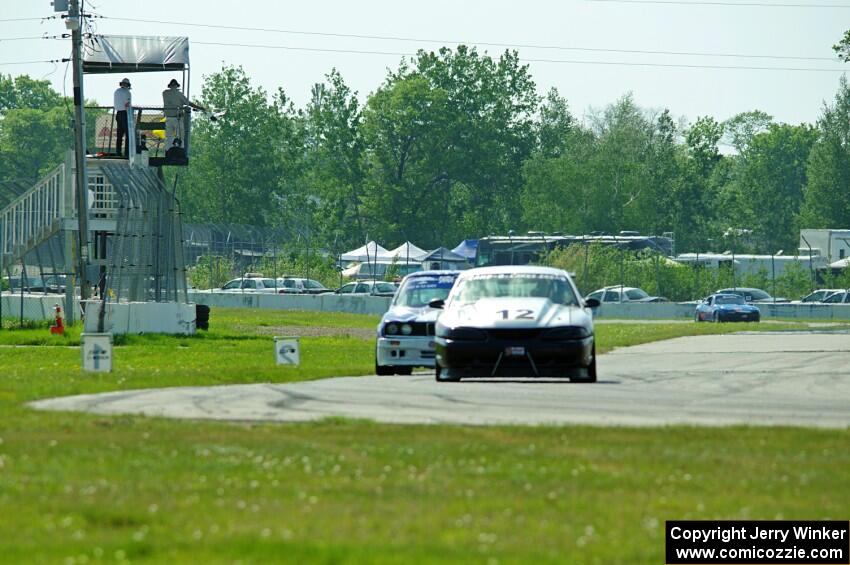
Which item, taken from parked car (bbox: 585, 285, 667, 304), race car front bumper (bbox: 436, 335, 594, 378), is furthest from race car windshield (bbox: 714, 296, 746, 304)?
race car front bumper (bbox: 436, 335, 594, 378)

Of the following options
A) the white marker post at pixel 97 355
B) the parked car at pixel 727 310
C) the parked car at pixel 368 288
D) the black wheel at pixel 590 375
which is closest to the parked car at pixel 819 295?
the parked car at pixel 727 310

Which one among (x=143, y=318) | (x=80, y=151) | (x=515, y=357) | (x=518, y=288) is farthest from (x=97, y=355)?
(x=80, y=151)

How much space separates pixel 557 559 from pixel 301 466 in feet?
12.9

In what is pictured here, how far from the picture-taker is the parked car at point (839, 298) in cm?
6506

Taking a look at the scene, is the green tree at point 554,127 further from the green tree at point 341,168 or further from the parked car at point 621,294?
the parked car at point 621,294

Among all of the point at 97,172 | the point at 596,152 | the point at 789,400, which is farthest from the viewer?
the point at 596,152

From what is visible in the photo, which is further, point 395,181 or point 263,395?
point 395,181

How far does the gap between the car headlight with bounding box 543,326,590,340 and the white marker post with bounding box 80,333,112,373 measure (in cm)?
669

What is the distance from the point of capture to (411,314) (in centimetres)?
2522

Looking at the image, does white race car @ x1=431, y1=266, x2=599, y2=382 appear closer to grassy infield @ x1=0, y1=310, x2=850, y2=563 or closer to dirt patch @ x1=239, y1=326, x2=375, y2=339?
grassy infield @ x1=0, y1=310, x2=850, y2=563

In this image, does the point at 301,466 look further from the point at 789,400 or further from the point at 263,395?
the point at 789,400

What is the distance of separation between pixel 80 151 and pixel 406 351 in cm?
1872

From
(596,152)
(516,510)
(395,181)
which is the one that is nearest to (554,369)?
(516,510)

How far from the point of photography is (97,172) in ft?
153
